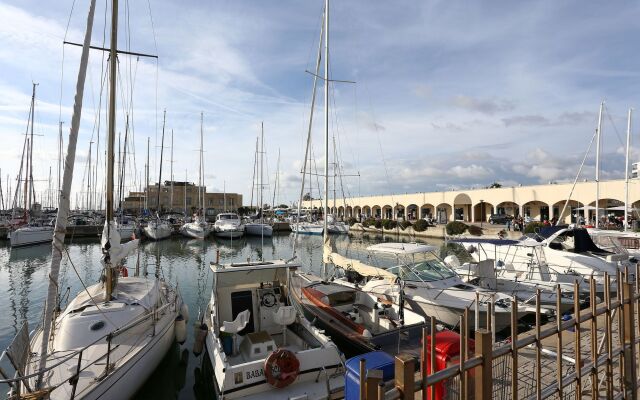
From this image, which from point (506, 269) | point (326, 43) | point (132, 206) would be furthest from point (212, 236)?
point (132, 206)

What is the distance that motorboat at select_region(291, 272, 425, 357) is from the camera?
28.7ft

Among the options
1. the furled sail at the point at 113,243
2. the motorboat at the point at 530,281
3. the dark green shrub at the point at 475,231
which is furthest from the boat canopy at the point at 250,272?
the dark green shrub at the point at 475,231

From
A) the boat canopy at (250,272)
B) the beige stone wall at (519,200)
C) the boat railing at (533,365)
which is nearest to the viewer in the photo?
the boat railing at (533,365)

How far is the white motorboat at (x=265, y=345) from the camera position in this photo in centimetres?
645

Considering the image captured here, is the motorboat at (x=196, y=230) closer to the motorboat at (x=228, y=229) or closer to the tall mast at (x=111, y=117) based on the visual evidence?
the motorboat at (x=228, y=229)

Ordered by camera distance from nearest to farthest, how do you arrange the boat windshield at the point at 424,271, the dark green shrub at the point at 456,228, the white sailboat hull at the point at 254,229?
the boat windshield at the point at 424,271, the dark green shrub at the point at 456,228, the white sailboat hull at the point at 254,229

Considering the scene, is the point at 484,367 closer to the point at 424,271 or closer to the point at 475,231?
the point at 424,271

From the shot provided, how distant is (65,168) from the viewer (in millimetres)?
5887

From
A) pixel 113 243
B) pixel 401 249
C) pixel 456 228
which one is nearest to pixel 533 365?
pixel 401 249

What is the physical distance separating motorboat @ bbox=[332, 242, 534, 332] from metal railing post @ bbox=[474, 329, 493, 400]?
232 inches

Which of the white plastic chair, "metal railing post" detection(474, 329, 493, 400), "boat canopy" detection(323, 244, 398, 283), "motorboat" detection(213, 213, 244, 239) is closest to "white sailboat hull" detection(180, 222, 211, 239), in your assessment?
"motorboat" detection(213, 213, 244, 239)

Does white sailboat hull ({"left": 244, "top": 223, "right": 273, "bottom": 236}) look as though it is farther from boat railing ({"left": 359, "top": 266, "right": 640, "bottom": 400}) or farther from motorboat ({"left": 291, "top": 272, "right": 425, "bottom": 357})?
boat railing ({"left": 359, "top": 266, "right": 640, "bottom": 400})

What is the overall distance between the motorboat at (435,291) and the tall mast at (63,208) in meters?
7.68

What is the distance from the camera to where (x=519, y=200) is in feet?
147
